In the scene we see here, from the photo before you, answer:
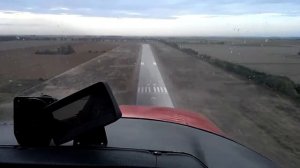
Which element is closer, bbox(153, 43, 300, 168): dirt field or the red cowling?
the red cowling

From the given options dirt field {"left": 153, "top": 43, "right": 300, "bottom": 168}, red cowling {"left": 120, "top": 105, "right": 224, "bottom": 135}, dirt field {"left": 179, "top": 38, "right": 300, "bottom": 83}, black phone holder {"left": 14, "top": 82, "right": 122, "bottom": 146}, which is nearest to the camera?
black phone holder {"left": 14, "top": 82, "right": 122, "bottom": 146}

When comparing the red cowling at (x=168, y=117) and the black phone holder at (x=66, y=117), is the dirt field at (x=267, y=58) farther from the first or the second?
the black phone holder at (x=66, y=117)

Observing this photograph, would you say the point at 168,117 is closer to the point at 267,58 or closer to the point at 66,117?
the point at 66,117

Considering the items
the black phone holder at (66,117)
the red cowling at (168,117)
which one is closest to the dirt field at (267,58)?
the red cowling at (168,117)

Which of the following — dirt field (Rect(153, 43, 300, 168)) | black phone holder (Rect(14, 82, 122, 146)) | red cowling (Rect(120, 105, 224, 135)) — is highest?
black phone holder (Rect(14, 82, 122, 146))

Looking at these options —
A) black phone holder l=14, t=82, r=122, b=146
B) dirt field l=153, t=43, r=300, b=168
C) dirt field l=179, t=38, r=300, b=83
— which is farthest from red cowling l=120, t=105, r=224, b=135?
dirt field l=179, t=38, r=300, b=83

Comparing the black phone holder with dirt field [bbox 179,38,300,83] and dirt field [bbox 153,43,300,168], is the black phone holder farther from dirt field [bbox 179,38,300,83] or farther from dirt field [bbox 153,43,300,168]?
dirt field [bbox 179,38,300,83]

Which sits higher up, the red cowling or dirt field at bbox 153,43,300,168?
the red cowling
